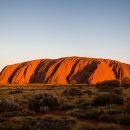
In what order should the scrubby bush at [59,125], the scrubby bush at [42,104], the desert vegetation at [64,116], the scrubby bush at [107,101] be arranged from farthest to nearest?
the scrubby bush at [107,101] → the scrubby bush at [42,104] → the desert vegetation at [64,116] → the scrubby bush at [59,125]

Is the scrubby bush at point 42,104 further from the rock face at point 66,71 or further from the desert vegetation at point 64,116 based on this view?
the rock face at point 66,71

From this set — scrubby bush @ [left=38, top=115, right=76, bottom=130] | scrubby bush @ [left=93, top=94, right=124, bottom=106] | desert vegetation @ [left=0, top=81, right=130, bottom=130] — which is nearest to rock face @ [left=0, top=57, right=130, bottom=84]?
scrubby bush @ [left=93, top=94, right=124, bottom=106]

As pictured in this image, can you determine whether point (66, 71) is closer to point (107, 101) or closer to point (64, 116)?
point (107, 101)

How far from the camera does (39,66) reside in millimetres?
92125

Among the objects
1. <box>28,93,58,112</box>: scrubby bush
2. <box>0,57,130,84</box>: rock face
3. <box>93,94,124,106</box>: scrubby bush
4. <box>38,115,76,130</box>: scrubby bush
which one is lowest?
<box>0,57,130,84</box>: rock face

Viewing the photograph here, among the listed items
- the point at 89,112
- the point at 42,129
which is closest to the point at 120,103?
the point at 89,112

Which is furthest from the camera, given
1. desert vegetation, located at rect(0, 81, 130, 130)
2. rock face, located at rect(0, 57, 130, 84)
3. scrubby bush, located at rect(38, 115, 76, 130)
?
rock face, located at rect(0, 57, 130, 84)

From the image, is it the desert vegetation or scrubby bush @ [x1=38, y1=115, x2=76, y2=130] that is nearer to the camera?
scrubby bush @ [x1=38, y1=115, x2=76, y2=130]

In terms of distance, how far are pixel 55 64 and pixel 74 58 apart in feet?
21.5

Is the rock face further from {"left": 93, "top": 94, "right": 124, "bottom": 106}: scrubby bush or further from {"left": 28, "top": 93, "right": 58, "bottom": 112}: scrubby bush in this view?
{"left": 93, "top": 94, "right": 124, "bottom": 106}: scrubby bush

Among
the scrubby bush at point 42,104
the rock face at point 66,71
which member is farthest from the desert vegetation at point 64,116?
the rock face at point 66,71

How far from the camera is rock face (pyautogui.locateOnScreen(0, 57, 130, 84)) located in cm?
7680

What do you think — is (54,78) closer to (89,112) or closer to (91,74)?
(91,74)

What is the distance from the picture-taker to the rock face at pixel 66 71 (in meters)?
76.8
